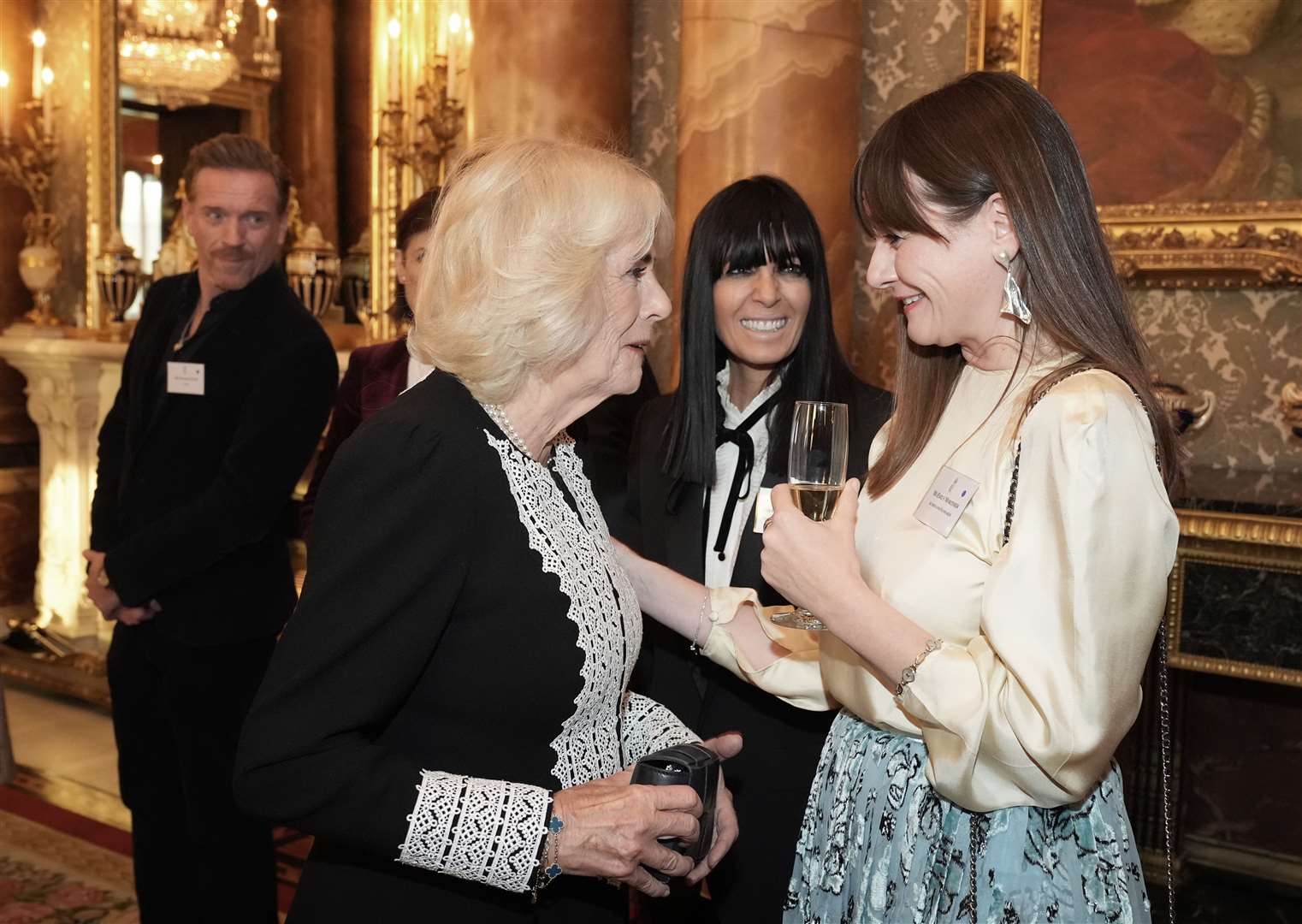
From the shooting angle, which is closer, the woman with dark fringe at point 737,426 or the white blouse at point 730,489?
the woman with dark fringe at point 737,426

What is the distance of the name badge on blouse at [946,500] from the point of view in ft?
4.99

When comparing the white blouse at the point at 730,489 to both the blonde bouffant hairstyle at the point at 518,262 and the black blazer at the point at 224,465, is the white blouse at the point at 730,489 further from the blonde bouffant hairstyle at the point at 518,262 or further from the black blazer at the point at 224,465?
the black blazer at the point at 224,465

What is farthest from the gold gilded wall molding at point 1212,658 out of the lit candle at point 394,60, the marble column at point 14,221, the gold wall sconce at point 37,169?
the marble column at point 14,221

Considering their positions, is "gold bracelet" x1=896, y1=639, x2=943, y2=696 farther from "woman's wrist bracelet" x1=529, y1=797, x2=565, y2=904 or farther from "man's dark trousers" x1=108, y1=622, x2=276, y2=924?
"man's dark trousers" x1=108, y1=622, x2=276, y2=924

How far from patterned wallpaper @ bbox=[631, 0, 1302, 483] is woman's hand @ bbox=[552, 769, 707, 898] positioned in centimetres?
235

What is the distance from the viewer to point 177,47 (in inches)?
246

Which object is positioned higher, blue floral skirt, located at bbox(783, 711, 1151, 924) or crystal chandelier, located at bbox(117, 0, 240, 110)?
crystal chandelier, located at bbox(117, 0, 240, 110)

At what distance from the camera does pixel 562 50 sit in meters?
4.22

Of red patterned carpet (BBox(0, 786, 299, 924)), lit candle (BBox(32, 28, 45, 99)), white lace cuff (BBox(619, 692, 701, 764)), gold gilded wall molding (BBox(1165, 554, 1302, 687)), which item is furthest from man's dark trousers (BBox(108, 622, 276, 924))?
lit candle (BBox(32, 28, 45, 99))

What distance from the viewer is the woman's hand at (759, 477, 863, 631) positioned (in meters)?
1.51

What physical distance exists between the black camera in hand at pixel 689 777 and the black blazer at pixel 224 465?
1.74 m

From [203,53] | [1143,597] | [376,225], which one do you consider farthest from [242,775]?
[203,53]

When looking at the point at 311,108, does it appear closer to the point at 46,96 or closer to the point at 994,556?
the point at 46,96

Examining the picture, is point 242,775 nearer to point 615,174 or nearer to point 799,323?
point 615,174
